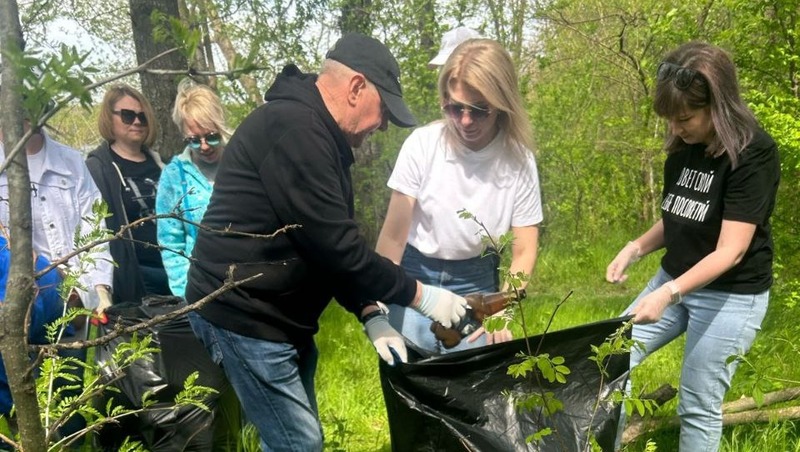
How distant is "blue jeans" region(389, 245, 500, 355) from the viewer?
2.53 metres

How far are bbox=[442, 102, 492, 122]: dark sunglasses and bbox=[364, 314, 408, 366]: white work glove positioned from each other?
0.76 metres

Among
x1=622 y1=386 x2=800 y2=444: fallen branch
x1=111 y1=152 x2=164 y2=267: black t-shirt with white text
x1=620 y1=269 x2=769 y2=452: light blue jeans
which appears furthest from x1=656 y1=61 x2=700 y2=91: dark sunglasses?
x1=111 y1=152 x2=164 y2=267: black t-shirt with white text

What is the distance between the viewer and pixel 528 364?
1579 mm

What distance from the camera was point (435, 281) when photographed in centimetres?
258

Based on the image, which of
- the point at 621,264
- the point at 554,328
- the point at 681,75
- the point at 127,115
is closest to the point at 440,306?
the point at 621,264

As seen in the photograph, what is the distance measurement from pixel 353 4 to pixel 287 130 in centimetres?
466

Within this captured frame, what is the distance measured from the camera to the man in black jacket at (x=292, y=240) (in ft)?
5.96

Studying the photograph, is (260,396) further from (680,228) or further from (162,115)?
(162,115)

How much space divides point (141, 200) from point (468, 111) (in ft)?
6.04

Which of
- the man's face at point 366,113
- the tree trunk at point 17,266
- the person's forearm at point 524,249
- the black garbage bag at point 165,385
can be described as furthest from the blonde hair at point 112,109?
the tree trunk at point 17,266

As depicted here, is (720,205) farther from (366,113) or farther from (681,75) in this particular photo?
(366,113)

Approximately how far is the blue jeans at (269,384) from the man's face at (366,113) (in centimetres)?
65

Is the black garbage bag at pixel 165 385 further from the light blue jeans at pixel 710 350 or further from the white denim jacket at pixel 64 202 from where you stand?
the light blue jeans at pixel 710 350

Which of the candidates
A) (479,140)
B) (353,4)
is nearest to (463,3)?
(353,4)
